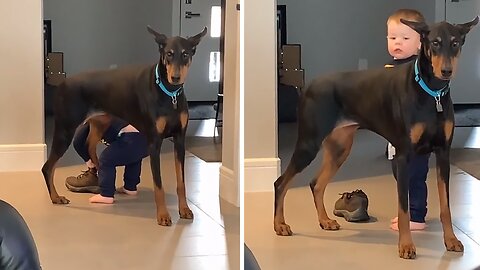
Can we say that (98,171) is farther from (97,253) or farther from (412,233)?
(412,233)

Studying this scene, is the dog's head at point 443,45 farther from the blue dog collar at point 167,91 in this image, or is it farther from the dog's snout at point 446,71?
the blue dog collar at point 167,91

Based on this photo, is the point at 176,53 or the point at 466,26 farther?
the point at 176,53

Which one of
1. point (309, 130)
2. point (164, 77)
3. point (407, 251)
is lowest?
point (407, 251)

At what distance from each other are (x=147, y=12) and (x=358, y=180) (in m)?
0.54

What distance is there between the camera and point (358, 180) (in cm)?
138

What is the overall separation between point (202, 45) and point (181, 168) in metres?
0.29

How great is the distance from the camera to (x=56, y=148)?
4.75 ft

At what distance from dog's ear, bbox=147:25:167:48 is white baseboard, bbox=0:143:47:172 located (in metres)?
0.31

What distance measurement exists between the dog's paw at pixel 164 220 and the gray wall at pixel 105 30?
35cm

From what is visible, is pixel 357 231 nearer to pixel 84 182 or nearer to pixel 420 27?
pixel 420 27

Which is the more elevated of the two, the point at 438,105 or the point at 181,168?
the point at 438,105

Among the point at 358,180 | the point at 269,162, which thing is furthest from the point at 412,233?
the point at 269,162

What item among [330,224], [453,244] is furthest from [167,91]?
[453,244]

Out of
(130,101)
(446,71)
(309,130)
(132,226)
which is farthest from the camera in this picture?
(132,226)
